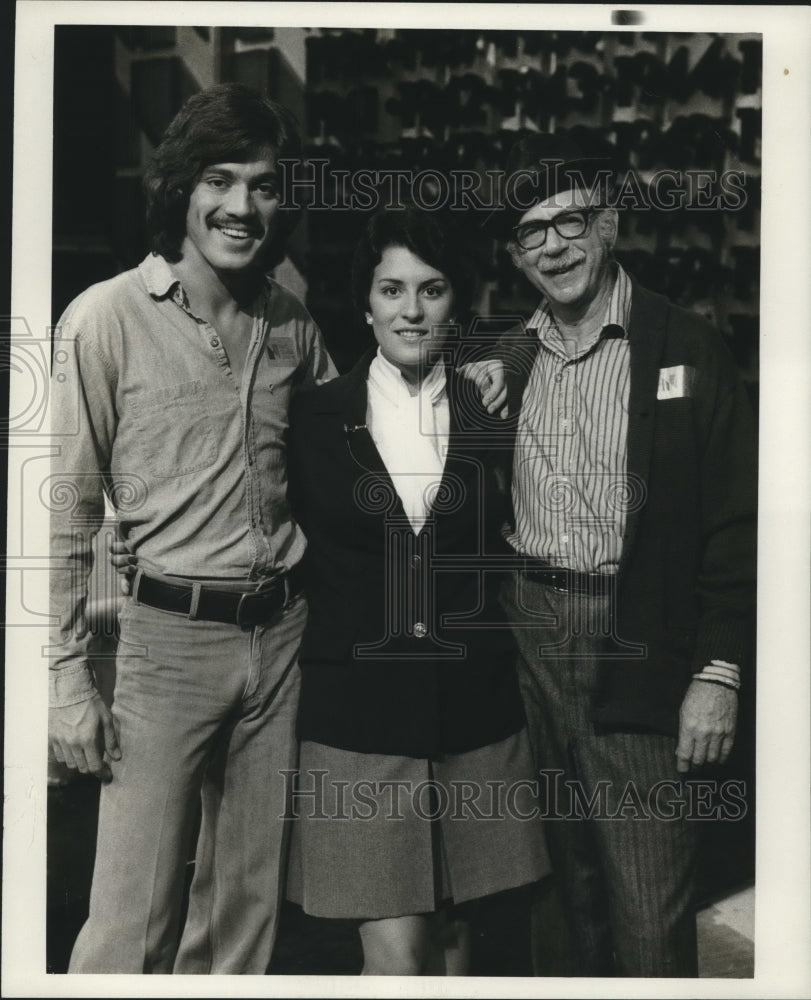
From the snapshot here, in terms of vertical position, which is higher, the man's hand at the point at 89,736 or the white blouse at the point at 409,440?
→ the white blouse at the point at 409,440

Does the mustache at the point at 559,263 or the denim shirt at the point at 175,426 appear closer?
the denim shirt at the point at 175,426

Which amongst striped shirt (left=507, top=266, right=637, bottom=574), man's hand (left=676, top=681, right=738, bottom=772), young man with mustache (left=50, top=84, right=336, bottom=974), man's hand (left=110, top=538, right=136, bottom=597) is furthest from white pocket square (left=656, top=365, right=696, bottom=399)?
man's hand (left=110, top=538, right=136, bottom=597)

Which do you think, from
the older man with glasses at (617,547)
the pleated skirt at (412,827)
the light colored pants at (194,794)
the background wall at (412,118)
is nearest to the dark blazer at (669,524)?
the older man with glasses at (617,547)

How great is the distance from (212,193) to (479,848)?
216cm

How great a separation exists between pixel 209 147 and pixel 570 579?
1713mm

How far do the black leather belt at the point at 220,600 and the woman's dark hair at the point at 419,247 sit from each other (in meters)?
0.90

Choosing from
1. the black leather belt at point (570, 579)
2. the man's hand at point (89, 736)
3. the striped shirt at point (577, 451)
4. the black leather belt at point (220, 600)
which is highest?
the striped shirt at point (577, 451)

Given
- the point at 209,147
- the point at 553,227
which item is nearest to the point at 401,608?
the point at 553,227

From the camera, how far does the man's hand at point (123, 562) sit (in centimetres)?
359

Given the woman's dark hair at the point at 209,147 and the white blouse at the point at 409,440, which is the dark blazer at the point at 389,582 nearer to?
the white blouse at the point at 409,440

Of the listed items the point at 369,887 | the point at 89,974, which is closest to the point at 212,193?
the point at 369,887

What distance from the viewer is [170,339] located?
3.52 m

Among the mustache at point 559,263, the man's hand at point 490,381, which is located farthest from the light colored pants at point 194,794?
the mustache at point 559,263

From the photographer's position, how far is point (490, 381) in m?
3.64
